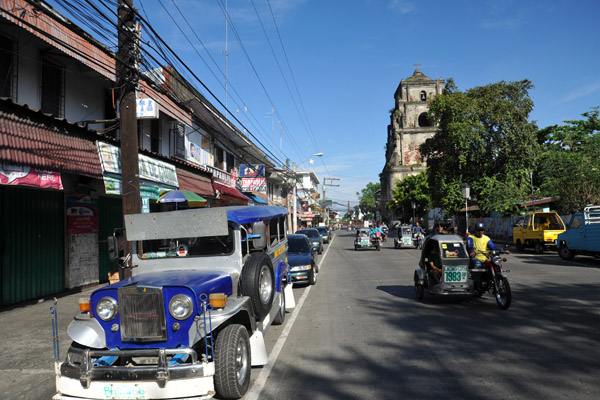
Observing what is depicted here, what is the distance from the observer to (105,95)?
1469 centimetres

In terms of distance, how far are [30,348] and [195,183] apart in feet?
39.3

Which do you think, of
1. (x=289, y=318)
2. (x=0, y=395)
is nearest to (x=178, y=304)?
(x=0, y=395)

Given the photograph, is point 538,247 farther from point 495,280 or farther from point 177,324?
point 177,324

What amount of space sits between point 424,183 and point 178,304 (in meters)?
67.5

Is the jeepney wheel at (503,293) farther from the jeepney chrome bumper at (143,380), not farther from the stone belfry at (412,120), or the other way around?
the stone belfry at (412,120)

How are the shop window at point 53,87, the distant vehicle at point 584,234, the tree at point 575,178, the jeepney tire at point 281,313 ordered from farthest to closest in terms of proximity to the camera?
the tree at point 575,178 < the distant vehicle at point 584,234 < the shop window at point 53,87 < the jeepney tire at point 281,313

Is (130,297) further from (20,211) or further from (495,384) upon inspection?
(20,211)

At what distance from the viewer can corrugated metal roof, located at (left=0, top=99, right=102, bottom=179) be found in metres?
8.34

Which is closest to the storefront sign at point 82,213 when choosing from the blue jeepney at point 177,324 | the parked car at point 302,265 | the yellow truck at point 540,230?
the parked car at point 302,265

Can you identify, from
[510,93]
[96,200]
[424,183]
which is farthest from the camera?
[424,183]

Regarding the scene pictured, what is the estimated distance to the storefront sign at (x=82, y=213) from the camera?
12391 mm

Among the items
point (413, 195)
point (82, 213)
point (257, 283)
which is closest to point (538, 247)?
point (257, 283)

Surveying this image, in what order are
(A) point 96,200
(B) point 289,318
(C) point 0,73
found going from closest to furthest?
(B) point 289,318, (C) point 0,73, (A) point 96,200

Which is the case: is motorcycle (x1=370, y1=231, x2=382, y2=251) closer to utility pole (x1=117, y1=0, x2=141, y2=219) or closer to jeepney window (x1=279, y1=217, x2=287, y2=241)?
jeepney window (x1=279, y1=217, x2=287, y2=241)
